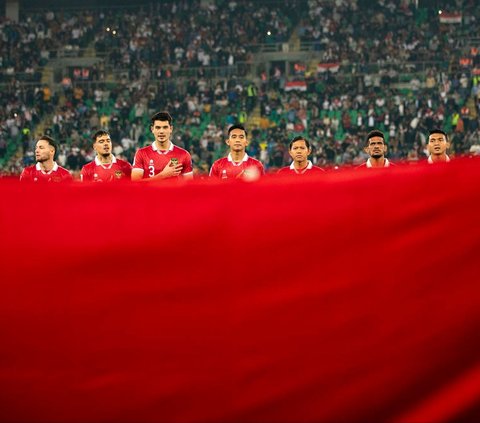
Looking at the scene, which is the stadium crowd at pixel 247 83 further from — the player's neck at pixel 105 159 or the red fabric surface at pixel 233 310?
the red fabric surface at pixel 233 310

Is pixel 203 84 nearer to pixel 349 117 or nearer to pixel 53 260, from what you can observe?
pixel 349 117

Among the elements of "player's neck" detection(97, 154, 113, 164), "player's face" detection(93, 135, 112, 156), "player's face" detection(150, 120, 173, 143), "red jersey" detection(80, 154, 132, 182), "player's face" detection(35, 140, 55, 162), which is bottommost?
"red jersey" detection(80, 154, 132, 182)

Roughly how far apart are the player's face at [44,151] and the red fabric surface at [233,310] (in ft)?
25.5

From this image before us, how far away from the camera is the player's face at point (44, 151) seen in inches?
372

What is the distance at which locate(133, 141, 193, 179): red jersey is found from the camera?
9.28m

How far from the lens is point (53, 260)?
1895 mm

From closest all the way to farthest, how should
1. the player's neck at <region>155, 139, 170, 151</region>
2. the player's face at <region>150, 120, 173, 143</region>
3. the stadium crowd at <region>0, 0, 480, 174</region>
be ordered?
the player's face at <region>150, 120, 173, 143</region> < the player's neck at <region>155, 139, 170, 151</region> < the stadium crowd at <region>0, 0, 480, 174</region>

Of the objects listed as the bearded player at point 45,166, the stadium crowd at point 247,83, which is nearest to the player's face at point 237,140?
the bearded player at point 45,166

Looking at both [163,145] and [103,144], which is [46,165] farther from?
[163,145]

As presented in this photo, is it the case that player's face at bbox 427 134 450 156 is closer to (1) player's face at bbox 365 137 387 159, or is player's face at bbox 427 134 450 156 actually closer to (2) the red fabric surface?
(1) player's face at bbox 365 137 387 159

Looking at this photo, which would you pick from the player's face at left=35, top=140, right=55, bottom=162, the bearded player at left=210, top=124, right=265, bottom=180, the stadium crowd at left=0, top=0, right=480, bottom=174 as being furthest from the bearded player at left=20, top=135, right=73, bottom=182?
the stadium crowd at left=0, top=0, right=480, bottom=174

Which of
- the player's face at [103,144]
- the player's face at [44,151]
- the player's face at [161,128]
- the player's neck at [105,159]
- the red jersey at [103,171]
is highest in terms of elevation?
the player's face at [161,128]

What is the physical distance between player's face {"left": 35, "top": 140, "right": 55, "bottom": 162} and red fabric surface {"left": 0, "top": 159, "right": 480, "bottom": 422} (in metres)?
7.76

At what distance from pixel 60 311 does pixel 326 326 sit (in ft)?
2.19
